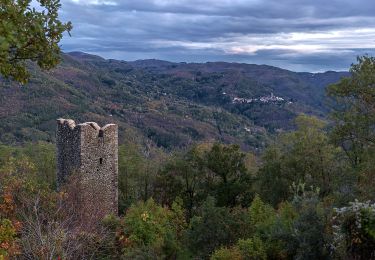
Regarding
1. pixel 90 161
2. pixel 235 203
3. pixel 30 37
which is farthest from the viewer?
pixel 235 203

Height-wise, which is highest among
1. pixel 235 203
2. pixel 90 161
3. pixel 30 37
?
pixel 30 37

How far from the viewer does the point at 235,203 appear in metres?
25.5

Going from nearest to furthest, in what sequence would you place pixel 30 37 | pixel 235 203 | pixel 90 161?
1. pixel 30 37
2. pixel 90 161
3. pixel 235 203

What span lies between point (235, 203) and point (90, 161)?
8.56m

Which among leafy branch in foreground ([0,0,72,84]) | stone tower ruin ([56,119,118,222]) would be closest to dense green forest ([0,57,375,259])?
stone tower ruin ([56,119,118,222])

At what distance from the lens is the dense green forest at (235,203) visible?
12.5m

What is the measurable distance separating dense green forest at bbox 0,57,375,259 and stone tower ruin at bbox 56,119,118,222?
3.39ft

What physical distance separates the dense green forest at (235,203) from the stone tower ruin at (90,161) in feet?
3.39

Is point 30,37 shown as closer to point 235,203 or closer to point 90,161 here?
point 90,161

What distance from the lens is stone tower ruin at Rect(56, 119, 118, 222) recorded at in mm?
21062

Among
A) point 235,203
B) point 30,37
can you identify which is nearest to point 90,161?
point 235,203

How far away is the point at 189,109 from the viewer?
196750mm

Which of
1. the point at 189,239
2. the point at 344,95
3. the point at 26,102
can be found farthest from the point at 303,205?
the point at 26,102

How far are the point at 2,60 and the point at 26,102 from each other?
14749 centimetres
